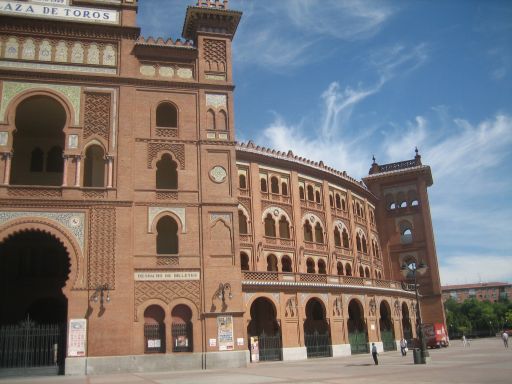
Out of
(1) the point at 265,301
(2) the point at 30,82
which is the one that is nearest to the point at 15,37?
(2) the point at 30,82

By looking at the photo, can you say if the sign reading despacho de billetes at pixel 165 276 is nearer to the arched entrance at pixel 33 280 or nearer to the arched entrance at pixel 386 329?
the arched entrance at pixel 33 280

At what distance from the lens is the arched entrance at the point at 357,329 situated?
125 feet

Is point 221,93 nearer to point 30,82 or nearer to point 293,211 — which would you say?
point 30,82

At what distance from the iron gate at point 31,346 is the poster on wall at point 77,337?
96 centimetres

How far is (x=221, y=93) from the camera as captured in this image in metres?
29.8

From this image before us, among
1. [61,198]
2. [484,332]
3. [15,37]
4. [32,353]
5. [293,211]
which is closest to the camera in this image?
[32,353]

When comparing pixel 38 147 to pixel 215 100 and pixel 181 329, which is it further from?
pixel 181 329

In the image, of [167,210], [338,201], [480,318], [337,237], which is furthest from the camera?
[480,318]

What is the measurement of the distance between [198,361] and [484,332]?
82.2m

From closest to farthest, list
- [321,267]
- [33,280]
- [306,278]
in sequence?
[33,280], [306,278], [321,267]

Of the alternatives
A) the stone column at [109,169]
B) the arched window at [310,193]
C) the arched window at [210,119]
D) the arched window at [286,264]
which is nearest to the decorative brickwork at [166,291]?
the stone column at [109,169]

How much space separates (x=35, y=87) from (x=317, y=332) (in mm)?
23453

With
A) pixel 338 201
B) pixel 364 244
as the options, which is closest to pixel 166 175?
pixel 338 201

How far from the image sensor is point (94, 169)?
2994cm
